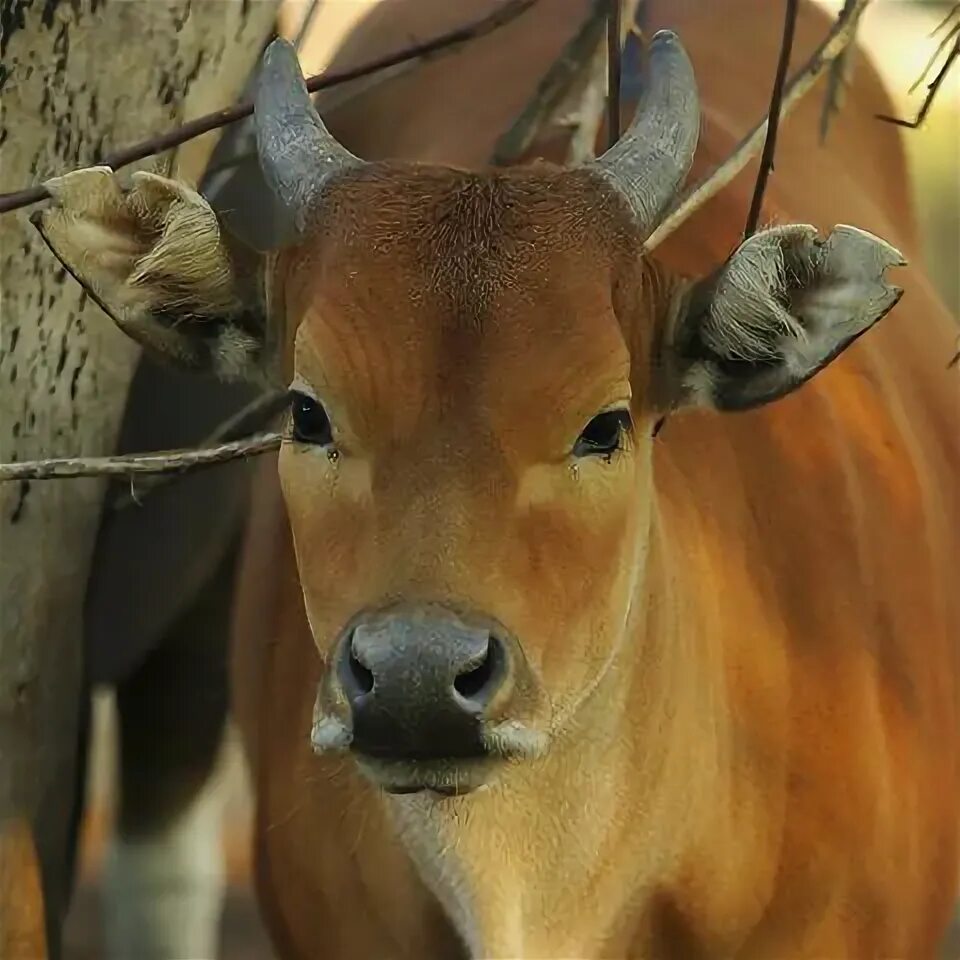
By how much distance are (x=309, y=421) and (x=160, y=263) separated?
245mm

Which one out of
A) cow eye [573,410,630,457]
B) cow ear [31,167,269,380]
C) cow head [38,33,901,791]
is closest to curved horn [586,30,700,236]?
cow head [38,33,901,791]

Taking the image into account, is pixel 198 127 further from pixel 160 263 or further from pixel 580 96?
pixel 580 96

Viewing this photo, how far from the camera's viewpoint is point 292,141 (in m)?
2.11

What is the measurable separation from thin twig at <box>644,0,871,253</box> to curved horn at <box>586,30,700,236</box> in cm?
9

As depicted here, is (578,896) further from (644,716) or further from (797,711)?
(797,711)

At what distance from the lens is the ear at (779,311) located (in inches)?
77.6

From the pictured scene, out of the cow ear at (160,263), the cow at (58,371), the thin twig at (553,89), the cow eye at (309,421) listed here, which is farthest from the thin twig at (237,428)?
the thin twig at (553,89)

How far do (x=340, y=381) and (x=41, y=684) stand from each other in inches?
33.2

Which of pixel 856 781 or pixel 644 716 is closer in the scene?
pixel 644 716

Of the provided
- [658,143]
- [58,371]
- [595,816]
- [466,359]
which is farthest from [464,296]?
[58,371]

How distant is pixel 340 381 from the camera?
1.95m

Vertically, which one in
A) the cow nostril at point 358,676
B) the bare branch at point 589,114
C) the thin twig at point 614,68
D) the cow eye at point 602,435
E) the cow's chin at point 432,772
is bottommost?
the cow's chin at point 432,772

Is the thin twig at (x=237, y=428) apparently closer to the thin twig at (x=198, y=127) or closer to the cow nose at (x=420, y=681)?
the thin twig at (x=198, y=127)

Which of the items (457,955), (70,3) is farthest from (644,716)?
(70,3)
